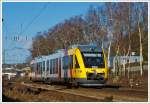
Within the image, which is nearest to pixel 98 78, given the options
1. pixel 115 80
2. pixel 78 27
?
pixel 115 80

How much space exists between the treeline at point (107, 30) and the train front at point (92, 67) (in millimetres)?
15422

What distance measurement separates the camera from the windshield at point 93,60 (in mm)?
24500

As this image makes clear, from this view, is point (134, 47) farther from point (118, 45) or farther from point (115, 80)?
point (115, 80)

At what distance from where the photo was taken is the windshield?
24500mm

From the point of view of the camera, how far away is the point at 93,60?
2475 cm

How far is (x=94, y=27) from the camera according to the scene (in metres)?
46.7

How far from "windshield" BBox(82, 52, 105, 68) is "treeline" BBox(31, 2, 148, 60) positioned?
1552 centimetres

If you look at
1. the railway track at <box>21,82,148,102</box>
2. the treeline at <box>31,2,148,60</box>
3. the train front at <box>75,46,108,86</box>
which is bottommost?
the railway track at <box>21,82,148,102</box>

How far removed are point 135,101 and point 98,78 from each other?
28.6 feet

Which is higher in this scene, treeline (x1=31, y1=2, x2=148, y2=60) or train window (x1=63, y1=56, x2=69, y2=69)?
treeline (x1=31, y1=2, x2=148, y2=60)

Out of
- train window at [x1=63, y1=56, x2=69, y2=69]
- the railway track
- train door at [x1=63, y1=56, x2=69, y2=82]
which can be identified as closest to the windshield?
the railway track

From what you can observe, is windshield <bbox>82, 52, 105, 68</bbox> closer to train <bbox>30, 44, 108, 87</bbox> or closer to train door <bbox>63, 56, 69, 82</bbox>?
train <bbox>30, 44, 108, 87</bbox>

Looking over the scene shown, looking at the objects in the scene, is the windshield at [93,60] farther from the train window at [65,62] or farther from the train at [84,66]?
the train window at [65,62]

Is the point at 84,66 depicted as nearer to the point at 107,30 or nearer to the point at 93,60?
the point at 93,60
